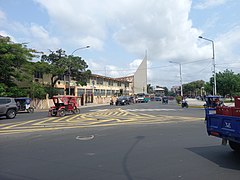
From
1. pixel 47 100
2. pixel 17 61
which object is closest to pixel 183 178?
pixel 17 61

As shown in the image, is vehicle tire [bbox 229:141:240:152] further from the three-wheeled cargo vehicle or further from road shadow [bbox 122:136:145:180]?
road shadow [bbox 122:136:145:180]

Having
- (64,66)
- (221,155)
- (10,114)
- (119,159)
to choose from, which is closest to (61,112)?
(10,114)

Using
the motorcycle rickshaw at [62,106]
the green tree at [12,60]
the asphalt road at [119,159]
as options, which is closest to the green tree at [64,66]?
the green tree at [12,60]

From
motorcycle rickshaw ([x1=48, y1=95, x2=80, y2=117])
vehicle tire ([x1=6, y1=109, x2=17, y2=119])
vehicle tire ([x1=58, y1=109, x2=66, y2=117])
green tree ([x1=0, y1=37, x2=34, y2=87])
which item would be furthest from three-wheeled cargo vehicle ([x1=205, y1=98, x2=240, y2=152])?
green tree ([x1=0, y1=37, x2=34, y2=87])

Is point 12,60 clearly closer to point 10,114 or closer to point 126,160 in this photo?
point 10,114

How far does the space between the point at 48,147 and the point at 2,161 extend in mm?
1897

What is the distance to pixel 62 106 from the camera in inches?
848

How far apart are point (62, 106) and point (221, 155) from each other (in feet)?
54.8

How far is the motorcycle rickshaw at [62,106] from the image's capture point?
21.3m

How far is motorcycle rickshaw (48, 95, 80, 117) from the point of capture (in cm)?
2133

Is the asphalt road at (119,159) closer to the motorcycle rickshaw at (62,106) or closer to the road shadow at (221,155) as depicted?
the road shadow at (221,155)

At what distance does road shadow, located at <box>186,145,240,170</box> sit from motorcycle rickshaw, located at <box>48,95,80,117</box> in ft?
50.8

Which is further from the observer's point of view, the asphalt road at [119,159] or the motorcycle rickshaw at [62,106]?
the motorcycle rickshaw at [62,106]

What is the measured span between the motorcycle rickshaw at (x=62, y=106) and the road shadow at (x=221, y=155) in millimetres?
15484
